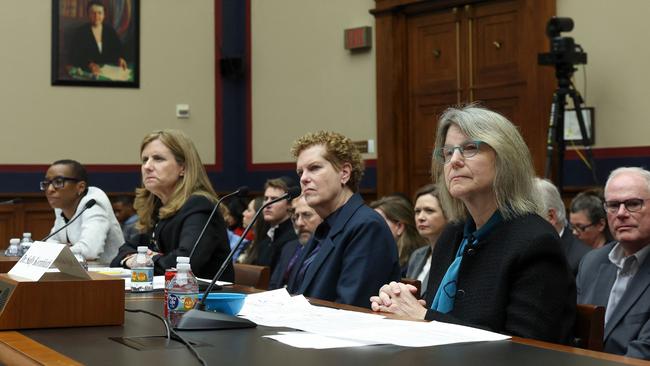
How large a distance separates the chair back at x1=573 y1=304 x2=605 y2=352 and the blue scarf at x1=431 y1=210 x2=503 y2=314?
330 mm

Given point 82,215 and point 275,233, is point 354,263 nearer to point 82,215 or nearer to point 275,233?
point 82,215

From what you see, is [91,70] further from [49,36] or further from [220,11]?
[220,11]

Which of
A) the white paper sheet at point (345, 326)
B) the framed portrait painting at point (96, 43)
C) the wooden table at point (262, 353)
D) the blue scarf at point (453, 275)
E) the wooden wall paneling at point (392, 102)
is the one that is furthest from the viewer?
the framed portrait painting at point (96, 43)

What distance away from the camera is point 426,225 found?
4.85 metres

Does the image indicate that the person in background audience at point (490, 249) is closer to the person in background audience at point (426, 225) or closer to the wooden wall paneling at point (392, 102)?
the person in background audience at point (426, 225)

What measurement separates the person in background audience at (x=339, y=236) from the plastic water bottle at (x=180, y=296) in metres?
0.90

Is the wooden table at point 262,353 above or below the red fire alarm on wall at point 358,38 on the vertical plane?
below

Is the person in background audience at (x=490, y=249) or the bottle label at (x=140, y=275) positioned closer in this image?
the person in background audience at (x=490, y=249)

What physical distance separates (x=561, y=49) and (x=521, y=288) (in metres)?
4.51

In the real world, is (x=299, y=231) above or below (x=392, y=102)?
below

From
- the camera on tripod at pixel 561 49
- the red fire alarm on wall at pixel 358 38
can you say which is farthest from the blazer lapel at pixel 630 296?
the red fire alarm on wall at pixel 358 38

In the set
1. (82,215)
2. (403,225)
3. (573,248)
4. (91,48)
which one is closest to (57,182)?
→ (82,215)

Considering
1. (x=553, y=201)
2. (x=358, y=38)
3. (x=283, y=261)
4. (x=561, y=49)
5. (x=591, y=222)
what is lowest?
(x=283, y=261)

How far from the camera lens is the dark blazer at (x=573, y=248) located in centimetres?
447
